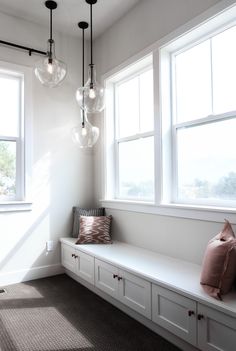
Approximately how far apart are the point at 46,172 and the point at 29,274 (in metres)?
1.26

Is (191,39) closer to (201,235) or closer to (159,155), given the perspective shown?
(159,155)

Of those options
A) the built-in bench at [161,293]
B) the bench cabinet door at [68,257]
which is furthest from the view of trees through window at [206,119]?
the bench cabinet door at [68,257]

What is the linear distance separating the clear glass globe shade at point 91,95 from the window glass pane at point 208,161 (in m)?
0.85

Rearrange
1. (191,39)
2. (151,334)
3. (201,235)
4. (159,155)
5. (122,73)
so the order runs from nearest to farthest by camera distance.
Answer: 1. (151,334)
2. (201,235)
3. (191,39)
4. (159,155)
5. (122,73)

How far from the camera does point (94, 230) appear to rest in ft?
10.9

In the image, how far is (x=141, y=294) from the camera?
224cm

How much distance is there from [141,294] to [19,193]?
77.6 inches

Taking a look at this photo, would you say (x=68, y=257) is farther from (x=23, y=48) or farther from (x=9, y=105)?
(x=23, y=48)

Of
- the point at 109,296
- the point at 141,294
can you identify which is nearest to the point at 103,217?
the point at 109,296

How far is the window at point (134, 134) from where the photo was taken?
10.3 feet

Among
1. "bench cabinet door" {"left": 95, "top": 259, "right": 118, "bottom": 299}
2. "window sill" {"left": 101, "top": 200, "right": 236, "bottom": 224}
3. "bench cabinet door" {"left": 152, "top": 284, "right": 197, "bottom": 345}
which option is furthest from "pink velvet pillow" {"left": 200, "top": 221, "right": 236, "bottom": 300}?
"bench cabinet door" {"left": 95, "top": 259, "right": 118, "bottom": 299}

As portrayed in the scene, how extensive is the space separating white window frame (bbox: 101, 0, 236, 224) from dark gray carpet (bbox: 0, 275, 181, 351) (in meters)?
1.01

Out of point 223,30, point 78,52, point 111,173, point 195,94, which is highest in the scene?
point 78,52

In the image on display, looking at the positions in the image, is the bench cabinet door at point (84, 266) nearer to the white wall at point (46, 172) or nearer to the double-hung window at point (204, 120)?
the white wall at point (46, 172)
